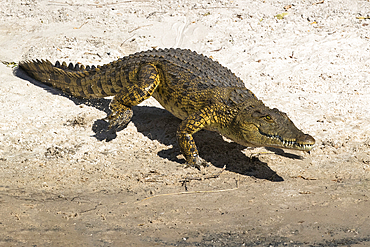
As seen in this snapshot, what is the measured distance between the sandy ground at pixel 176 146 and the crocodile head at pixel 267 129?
0.49 metres

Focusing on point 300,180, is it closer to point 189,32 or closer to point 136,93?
point 136,93

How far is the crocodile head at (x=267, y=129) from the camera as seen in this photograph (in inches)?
181

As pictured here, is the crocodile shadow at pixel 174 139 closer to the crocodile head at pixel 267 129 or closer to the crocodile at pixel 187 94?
the crocodile at pixel 187 94

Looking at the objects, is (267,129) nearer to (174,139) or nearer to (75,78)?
(174,139)

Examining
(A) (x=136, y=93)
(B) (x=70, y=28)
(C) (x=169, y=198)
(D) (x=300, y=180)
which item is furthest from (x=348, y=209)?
(B) (x=70, y=28)

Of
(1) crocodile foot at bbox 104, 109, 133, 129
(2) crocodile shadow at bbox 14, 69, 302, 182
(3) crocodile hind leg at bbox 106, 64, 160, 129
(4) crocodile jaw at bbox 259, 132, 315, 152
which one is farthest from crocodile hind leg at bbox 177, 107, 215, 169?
(1) crocodile foot at bbox 104, 109, 133, 129

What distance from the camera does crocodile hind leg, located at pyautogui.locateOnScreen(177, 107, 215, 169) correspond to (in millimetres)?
5277

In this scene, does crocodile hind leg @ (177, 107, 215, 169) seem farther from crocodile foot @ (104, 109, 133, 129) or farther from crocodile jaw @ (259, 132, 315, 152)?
crocodile foot @ (104, 109, 133, 129)

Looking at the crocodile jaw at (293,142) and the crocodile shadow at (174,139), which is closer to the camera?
the crocodile jaw at (293,142)

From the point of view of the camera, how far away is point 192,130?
211 inches

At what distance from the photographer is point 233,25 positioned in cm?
938

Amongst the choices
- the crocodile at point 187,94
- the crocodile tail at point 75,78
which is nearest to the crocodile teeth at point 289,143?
the crocodile at point 187,94

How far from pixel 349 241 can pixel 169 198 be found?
80.9 inches

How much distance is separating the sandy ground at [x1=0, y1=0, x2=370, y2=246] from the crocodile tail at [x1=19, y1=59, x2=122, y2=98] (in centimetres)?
22
